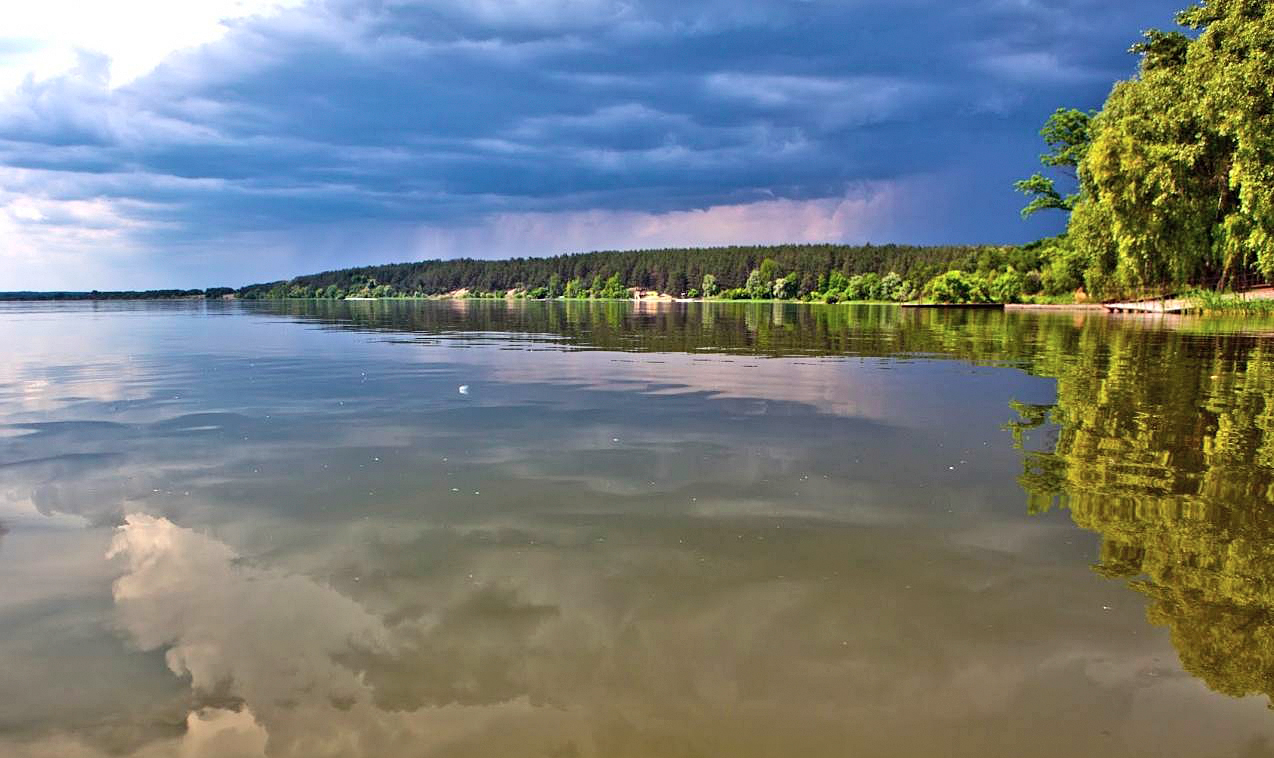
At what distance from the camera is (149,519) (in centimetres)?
897

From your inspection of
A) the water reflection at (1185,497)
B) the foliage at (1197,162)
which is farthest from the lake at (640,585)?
the foliage at (1197,162)

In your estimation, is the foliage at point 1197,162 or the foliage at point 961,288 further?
the foliage at point 961,288

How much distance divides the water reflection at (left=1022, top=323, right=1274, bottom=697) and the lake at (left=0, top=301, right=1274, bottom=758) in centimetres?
5

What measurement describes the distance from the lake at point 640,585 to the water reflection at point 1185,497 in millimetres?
52

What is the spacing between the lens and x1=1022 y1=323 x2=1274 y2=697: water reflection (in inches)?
237

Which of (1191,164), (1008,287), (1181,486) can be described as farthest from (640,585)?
(1008,287)

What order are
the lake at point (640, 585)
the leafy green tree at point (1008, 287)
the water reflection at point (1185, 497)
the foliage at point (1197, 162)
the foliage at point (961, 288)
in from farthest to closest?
the foliage at point (961, 288)
the leafy green tree at point (1008, 287)
the foliage at point (1197, 162)
the water reflection at point (1185, 497)
the lake at point (640, 585)

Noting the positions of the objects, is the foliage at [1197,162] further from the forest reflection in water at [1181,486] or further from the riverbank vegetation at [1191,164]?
the forest reflection in water at [1181,486]

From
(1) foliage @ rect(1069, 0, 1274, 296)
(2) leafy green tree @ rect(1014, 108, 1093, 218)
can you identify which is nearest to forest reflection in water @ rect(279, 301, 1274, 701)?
(1) foliage @ rect(1069, 0, 1274, 296)

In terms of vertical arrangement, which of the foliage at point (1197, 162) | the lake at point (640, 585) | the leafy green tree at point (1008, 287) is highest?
the foliage at point (1197, 162)

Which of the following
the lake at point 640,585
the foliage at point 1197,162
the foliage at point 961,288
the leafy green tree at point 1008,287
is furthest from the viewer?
the foliage at point 961,288

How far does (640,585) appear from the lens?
276 inches

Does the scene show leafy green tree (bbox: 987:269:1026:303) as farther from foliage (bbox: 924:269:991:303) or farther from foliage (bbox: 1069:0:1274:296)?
foliage (bbox: 1069:0:1274:296)

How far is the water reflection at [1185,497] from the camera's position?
6.02 meters
